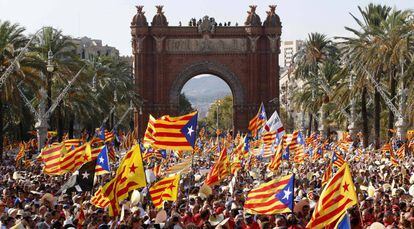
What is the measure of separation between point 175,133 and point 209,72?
65.2 m

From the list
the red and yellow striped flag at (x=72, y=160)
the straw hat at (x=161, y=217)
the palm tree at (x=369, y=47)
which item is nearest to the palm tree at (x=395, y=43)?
the palm tree at (x=369, y=47)

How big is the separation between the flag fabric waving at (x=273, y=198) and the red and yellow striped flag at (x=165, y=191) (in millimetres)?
3504

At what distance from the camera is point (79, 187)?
1950 cm

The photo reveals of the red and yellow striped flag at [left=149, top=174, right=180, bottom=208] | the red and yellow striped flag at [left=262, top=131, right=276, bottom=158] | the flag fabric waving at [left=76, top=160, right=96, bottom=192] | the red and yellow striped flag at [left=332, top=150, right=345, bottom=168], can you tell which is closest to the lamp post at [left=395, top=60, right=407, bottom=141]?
the red and yellow striped flag at [left=262, top=131, right=276, bottom=158]

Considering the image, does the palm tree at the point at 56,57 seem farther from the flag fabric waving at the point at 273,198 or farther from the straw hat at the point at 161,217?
the flag fabric waving at the point at 273,198

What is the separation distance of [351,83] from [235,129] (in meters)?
38.0

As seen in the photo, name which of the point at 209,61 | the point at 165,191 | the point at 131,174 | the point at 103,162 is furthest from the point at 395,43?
the point at 209,61

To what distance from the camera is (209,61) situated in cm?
8712

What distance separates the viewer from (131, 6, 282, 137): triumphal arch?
87438mm

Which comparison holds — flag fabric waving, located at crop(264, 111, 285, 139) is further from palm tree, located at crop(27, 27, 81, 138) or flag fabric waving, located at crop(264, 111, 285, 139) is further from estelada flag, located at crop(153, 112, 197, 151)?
palm tree, located at crop(27, 27, 81, 138)

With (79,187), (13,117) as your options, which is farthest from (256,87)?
(79,187)

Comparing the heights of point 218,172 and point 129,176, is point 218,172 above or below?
below

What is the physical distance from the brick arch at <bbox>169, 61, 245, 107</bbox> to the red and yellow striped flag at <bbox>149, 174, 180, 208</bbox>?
6769 centimetres

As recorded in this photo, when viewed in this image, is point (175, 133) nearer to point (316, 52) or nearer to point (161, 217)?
point (161, 217)
